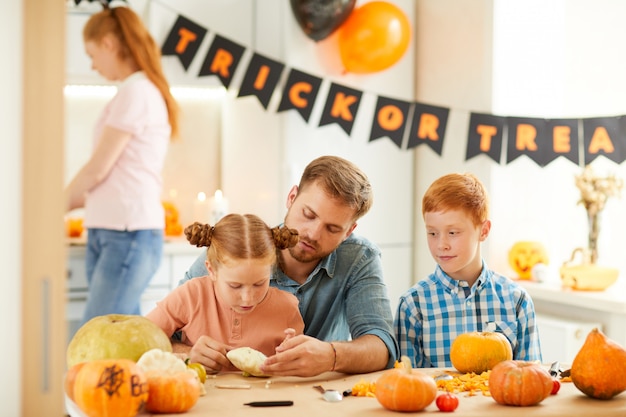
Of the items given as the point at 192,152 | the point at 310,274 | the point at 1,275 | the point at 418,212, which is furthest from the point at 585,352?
the point at 192,152

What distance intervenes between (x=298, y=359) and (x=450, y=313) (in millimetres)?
660

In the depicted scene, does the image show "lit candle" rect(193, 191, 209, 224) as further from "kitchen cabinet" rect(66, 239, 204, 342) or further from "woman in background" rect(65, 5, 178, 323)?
"woman in background" rect(65, 5, 178, 323)

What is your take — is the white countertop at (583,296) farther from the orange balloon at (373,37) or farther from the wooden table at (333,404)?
the wooden table at (333,404)

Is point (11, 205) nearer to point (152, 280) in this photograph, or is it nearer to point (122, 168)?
point (122, 168)

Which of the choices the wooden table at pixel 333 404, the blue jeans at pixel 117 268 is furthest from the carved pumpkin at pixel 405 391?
the blue jeans at pixel 117 268

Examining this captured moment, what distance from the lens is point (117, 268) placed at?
2854mm

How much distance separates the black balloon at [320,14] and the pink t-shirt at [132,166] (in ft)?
3.11

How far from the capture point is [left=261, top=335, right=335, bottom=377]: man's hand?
1466mm

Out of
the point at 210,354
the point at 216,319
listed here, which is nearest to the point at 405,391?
the point at 210,354

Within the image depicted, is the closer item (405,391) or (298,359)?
(405,391)

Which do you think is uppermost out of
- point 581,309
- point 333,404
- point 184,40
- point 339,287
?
point 184,40

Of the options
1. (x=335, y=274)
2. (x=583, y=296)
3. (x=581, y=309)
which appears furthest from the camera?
(x=581, y=309)

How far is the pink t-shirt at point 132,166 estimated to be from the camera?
2.81m

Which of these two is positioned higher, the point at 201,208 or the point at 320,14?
the point at 320,14
